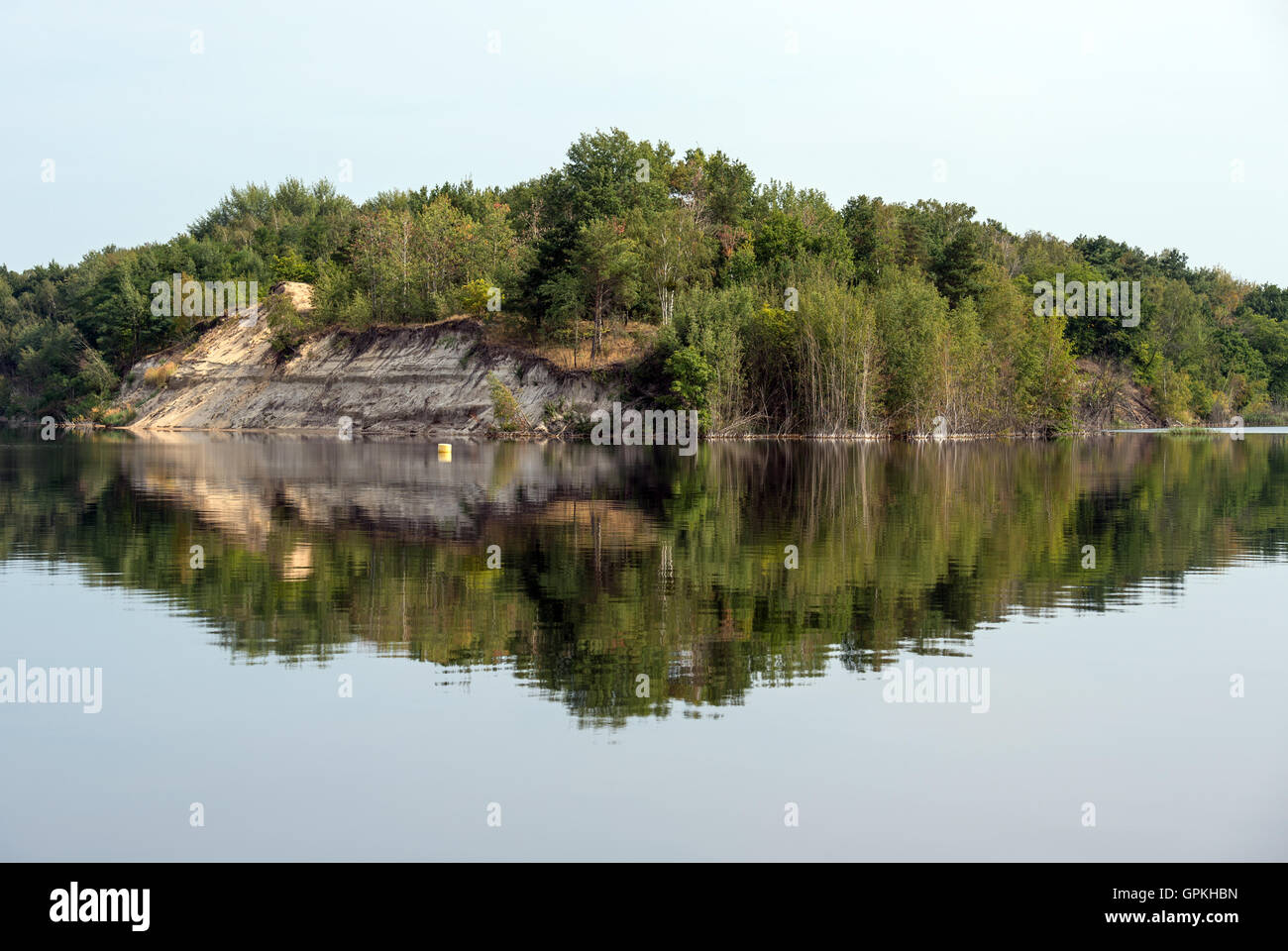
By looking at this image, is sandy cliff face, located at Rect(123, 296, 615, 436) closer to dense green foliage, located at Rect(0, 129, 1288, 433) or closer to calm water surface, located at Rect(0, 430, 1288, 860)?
dense green foliage, located at Rect(0, 129, 1288, 433)

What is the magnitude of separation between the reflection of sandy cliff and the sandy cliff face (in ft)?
73.6

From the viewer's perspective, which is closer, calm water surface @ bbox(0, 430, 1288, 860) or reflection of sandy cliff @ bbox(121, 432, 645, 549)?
calm water surface @ bbox(0, 430, 1288, 860)

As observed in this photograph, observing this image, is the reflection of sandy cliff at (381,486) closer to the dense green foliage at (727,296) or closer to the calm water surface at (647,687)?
the calm water surface at (647,687)

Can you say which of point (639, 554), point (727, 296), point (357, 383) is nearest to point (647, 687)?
point (639, 554)

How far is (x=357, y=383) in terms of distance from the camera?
313 feet

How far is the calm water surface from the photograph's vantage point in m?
8.02

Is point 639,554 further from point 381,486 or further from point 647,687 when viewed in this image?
point 381,486

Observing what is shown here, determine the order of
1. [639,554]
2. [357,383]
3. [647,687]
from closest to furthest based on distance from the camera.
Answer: [647,687] → [639,554] → [357,383]

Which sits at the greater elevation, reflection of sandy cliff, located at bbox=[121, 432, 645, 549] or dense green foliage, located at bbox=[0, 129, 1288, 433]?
dense green foliage, located at bbox=[0, 129, 1288, 433]

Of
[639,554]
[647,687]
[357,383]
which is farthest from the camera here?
[357,383]

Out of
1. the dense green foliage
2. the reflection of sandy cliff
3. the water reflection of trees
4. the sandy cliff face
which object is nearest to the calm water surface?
the water reflection of trees

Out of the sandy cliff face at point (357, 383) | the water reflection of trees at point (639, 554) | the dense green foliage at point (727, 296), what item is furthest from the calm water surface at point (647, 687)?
the sandy cliff face at point (357, 383)

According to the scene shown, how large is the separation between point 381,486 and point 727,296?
45.9 m
